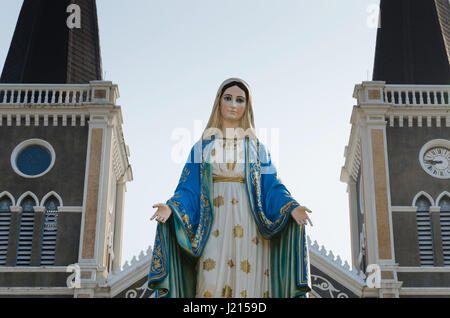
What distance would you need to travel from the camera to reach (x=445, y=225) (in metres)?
25.9

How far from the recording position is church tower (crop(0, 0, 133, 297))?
25.0 m

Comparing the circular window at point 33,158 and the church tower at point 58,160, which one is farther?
the circular window at point 33,158

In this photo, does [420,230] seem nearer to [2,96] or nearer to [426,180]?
[426,180]

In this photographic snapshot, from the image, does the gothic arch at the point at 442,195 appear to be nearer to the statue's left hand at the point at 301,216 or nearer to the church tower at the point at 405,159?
the church tower at the point at 405,159

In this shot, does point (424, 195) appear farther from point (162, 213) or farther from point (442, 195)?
point (162, 213)

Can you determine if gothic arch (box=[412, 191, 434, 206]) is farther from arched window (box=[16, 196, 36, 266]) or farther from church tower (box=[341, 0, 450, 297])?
arched window (box=[16, 196, 36, 266])

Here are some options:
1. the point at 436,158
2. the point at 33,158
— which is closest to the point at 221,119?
the point at 33,158

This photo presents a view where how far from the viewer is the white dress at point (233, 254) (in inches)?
277

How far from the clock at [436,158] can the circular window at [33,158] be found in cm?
1025

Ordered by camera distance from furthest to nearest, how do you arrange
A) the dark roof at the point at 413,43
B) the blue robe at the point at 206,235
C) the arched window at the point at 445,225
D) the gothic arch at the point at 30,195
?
the dark roof at the point at 413,43 → the gothic arch at the point at 30,195 → the arched window at the point at 445,225 → the blue robe at the point at 206,235

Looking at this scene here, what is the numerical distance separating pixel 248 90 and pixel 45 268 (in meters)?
18.1

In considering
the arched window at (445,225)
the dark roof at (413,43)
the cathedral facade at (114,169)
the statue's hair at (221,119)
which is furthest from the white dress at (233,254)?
the dark roof at (413,43)

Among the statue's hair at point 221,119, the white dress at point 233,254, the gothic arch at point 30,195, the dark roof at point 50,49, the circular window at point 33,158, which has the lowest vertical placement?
the white dress at point 233,254

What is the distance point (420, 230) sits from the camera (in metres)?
25.8
